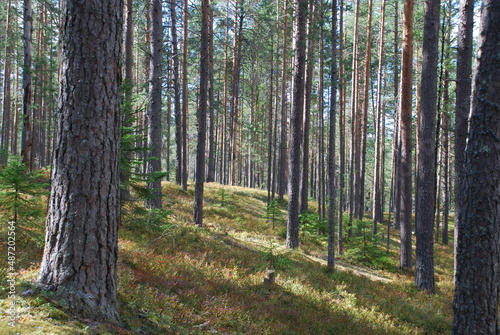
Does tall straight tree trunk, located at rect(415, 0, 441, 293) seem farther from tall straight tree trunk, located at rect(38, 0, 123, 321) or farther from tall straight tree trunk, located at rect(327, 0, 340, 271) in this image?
tall straight tree trunk, located at rect(38, 0, 123, 321)

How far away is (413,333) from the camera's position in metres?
7.09

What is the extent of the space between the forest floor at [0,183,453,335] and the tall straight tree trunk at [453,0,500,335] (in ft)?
8.39

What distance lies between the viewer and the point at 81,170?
325 cm

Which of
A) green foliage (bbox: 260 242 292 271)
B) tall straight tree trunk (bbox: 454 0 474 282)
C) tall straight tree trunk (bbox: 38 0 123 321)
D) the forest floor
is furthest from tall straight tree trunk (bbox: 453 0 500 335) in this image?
tall straight tree trunk (bbox: 38 0 123 321)

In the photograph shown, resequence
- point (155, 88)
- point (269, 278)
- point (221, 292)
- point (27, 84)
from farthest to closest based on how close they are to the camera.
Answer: point (27, 84), point (155, 88), point (269, 278), point (221, 292)

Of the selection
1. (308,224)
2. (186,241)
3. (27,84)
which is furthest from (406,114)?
(27,84)

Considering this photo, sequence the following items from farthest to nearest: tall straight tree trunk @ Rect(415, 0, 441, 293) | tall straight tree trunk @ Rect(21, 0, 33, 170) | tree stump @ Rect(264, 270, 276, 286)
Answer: tall straight tree trunk @ Rect(21, 0, 33, 170) < tall straight tree trunk @ Rect(415, 0, 441, 293) < tree stump @ Rect(264, 270, 276, 286)

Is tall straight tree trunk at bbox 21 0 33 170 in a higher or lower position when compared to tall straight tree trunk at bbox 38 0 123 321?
higher

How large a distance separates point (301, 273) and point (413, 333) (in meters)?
3.24

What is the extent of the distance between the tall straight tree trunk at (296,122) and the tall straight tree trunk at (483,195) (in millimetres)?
7350

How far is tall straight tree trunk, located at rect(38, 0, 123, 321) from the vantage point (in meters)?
3.24

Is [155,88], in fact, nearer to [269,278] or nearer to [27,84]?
[27,84]

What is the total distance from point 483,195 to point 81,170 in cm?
545

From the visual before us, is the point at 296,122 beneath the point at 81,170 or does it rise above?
above
